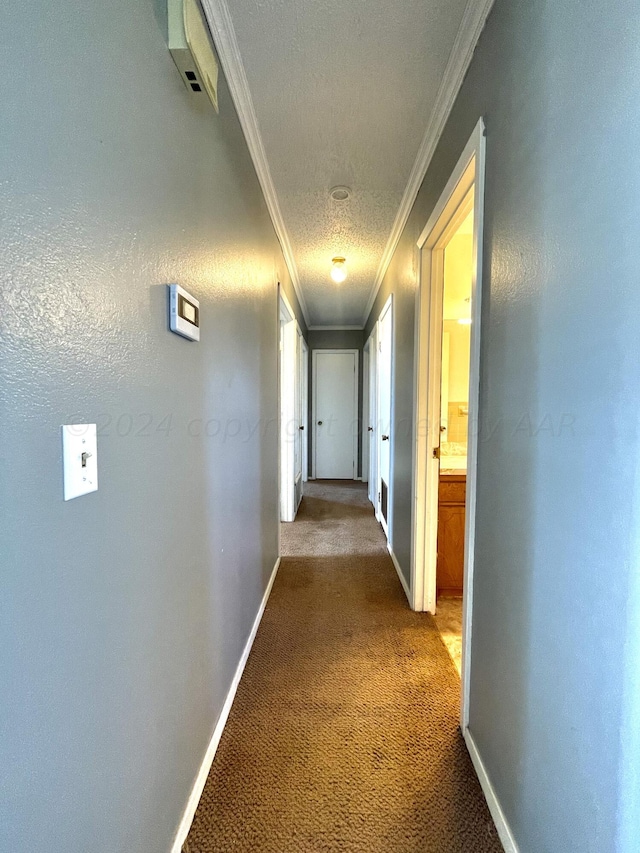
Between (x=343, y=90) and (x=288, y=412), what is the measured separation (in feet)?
8.31

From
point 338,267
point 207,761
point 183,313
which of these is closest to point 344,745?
point 207,761

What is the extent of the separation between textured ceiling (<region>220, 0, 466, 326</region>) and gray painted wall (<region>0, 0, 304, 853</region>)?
393 millimetres

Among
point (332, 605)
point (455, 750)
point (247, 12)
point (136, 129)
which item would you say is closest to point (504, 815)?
point (455, 750)

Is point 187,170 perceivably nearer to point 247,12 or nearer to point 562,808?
point 247,12

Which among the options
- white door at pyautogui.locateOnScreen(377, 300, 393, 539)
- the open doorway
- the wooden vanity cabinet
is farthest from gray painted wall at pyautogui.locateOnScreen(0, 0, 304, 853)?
white door at pyautogui.locateOnScreen(377, 300, 393, 539)

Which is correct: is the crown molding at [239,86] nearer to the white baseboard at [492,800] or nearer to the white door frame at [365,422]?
the white baseboard at [492,800]

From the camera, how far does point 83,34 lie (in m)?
0.62

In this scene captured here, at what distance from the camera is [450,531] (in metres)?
2.25

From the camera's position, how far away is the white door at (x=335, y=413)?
5730 millimetres

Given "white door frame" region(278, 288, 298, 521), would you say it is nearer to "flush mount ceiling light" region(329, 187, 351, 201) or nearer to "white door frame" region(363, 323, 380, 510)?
"white door frame" region(363, 323, 380, 510)

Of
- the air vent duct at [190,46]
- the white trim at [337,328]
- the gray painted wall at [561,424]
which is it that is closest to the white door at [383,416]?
the white trim at [337,328]

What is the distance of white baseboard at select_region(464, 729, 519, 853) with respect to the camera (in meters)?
0.98

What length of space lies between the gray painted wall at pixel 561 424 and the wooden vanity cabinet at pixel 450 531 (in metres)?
1.04

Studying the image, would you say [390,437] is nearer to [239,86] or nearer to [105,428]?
[239,86]
